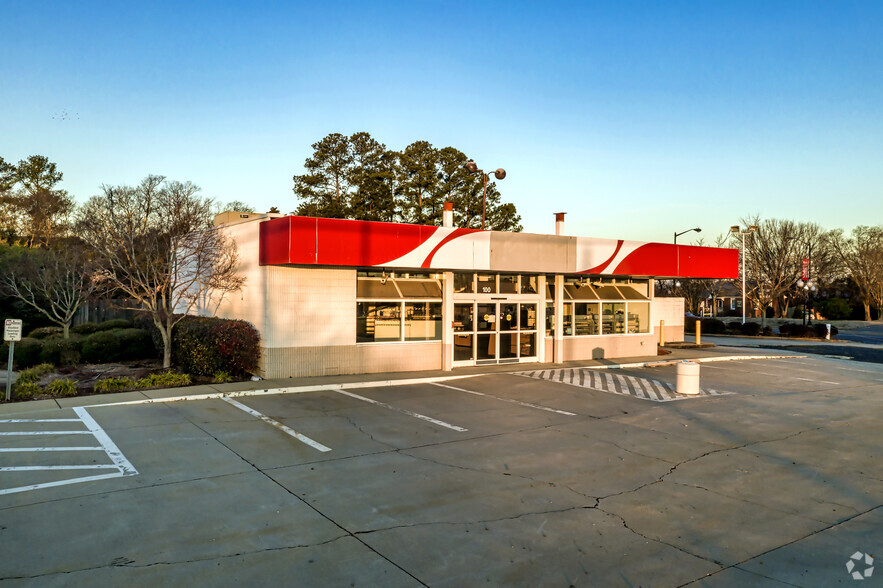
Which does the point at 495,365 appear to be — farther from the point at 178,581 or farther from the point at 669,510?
the point at 178,581

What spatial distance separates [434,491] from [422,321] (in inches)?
399

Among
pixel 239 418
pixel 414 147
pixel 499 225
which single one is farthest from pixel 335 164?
pixel 239 418

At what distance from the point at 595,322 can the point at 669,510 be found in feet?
48.5

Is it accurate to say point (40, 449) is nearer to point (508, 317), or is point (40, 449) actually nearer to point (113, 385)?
point (113, 385)

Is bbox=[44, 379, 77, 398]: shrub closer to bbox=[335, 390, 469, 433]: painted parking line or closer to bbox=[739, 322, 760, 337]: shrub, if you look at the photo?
bbox=[335, 390, 469, 433]: painted parking line

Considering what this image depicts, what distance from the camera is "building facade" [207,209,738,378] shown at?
48.3 feet

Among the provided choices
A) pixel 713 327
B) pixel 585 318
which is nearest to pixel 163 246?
pixel 585 318

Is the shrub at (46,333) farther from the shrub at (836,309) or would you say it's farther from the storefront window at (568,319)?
the shrub at (836,309)

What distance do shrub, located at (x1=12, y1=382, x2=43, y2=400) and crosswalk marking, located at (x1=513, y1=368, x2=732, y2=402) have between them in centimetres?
1160

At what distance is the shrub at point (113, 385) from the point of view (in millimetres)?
12844

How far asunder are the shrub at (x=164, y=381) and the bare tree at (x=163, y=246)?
99.7 inches

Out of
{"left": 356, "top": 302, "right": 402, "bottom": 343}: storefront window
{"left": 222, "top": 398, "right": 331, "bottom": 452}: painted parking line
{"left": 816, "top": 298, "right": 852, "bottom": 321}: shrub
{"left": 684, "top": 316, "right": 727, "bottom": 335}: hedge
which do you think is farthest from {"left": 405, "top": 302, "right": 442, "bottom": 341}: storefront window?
{"left": 816, "top": 298, "right": 852, "bottom": 321}: shrub

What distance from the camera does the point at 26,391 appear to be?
482 inches

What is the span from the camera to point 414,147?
4375 centimetres
